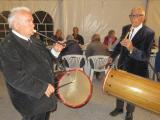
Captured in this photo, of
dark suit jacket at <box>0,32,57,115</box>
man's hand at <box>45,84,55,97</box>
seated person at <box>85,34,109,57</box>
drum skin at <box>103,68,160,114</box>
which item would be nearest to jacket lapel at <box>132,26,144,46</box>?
drum skin at <box>103,68,160,114</box>

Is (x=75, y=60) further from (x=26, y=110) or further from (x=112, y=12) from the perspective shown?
(x=26, y=110)

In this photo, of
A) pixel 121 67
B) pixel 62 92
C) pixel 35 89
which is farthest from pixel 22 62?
pixel 121 67

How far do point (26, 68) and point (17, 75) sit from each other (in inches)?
3.9

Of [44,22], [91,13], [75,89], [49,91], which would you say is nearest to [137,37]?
[75,89]

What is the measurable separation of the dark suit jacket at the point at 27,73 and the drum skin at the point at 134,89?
2.16ft

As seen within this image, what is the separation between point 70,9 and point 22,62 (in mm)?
4367

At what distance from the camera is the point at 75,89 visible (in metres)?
2.56

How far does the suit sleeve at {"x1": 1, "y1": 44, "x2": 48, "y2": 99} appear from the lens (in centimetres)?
179

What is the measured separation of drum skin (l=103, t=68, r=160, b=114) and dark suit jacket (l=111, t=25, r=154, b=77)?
384 millimetres

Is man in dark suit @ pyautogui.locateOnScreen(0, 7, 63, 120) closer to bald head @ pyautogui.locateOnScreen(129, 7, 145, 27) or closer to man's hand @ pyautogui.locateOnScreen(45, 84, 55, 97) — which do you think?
man's hand @ pyautogui.locateOnScreen(45, 84, 55, 97)

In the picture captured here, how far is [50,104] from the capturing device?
203 cm

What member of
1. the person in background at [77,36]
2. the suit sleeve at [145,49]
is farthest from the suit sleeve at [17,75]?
the person in background at [77,36]

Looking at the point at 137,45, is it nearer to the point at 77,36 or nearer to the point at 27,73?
the point at 27,73

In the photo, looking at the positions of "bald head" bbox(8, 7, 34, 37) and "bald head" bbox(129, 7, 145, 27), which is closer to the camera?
"bald head" bbox(8, 7, 34, 37)
